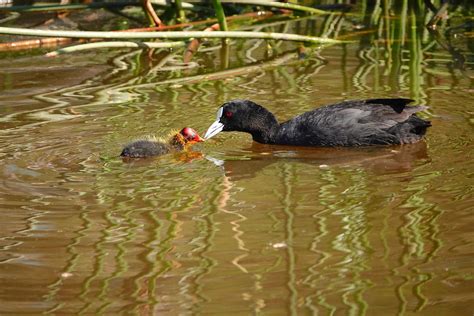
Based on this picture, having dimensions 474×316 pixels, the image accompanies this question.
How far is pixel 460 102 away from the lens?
25.4 ft

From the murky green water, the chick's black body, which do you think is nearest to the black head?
the murky green water

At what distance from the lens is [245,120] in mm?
7453

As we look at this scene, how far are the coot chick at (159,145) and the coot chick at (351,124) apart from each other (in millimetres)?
297

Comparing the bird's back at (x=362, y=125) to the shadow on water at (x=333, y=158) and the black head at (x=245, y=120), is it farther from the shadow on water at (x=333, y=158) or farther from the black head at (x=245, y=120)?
the black head at (x=245, y=120)

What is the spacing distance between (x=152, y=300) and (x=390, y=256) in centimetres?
106

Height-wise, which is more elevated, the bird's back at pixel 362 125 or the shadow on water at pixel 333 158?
the bird's back at pixel 362 125

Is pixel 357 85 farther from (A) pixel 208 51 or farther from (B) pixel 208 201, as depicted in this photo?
(B) pixel 208 201

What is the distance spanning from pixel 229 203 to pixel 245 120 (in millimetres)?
1752

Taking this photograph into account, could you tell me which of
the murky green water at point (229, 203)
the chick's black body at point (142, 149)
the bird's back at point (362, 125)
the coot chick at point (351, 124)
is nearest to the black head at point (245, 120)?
the coot chick at point (351, 124)

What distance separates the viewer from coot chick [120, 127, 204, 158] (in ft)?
22.2

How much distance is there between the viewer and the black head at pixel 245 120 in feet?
24.2

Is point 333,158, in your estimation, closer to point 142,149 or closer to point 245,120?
point 245,120

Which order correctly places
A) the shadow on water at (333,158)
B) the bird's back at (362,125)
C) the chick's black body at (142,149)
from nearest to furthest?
the shadow on water at (333,158)
the chick's black body at (142,149)
the bird's back at (362,125)

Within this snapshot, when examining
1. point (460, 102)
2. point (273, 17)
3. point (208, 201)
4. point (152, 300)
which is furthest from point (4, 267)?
point (273, 17)
